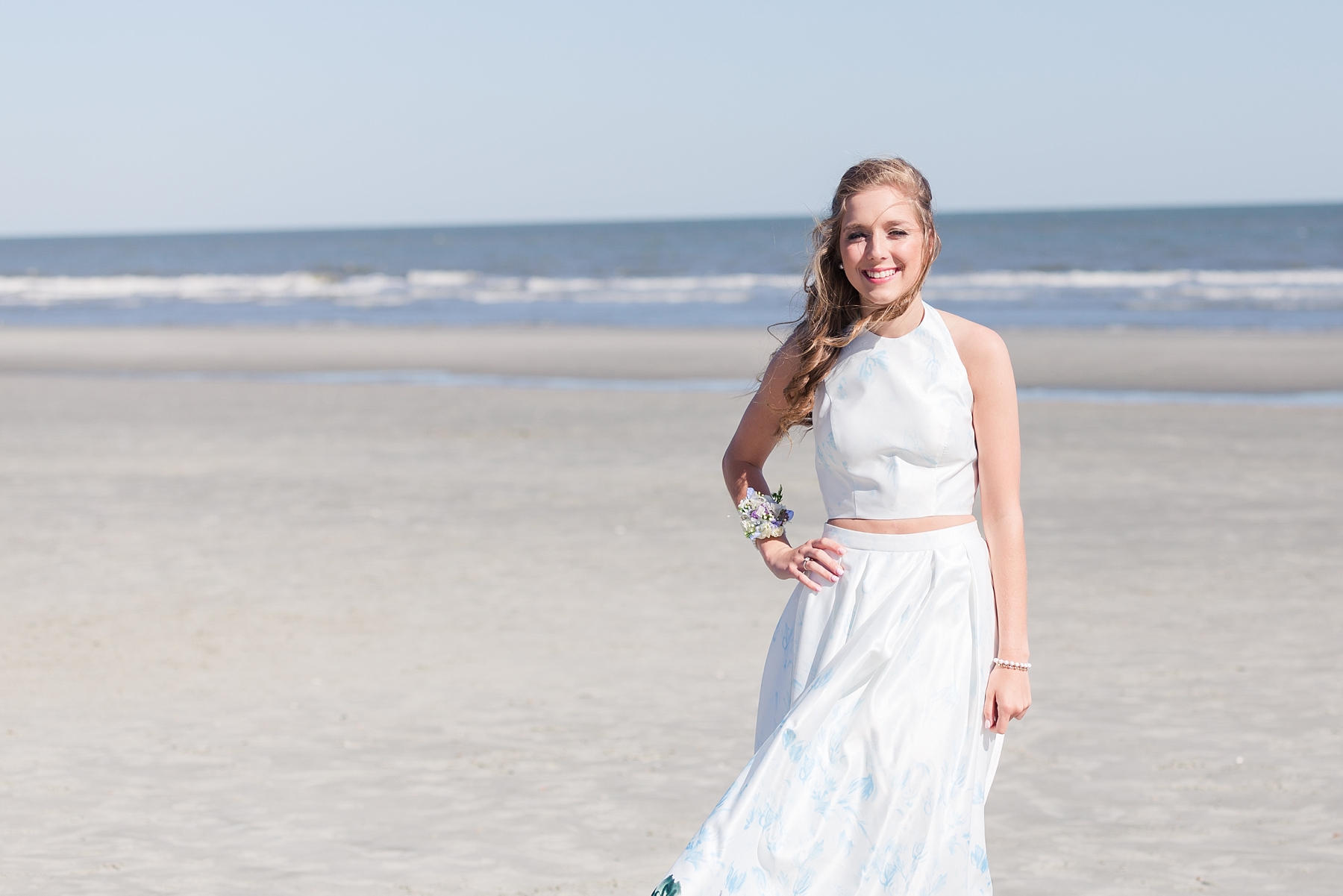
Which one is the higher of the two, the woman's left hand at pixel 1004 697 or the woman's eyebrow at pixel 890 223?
the woman's eyebrow at pixel 890 223

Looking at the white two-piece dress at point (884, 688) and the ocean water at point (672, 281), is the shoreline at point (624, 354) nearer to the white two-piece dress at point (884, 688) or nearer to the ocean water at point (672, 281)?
the ocean water at point (672, 281)

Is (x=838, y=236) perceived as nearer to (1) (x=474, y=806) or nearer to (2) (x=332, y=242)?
(1) (x=474, y=806)

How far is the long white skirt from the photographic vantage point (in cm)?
230

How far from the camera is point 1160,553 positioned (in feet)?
25.3

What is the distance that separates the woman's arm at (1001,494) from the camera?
2379mm

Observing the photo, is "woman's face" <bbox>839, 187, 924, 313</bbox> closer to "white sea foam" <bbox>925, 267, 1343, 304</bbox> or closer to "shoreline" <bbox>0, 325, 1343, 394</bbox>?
"shoreline" <bbox>0, 325, 1343, 394</bbox>

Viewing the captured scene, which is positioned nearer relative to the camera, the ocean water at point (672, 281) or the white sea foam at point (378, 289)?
the ocean water at point (672, 281)

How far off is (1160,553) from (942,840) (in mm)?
5875

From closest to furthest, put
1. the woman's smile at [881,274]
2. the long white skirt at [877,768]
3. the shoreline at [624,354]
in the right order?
the long white skirt at [877,768], the woman's smile at [881,274], the shoreline at [624,354]

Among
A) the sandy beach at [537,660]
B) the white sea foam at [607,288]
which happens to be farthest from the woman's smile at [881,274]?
the white sea foam at [607,288]

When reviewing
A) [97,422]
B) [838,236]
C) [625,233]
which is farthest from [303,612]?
[625,233]

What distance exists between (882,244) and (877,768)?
2.96 feet

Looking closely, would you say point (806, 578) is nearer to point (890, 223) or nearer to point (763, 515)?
point (763, 515)

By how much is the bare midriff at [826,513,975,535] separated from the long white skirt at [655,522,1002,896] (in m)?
0.04
